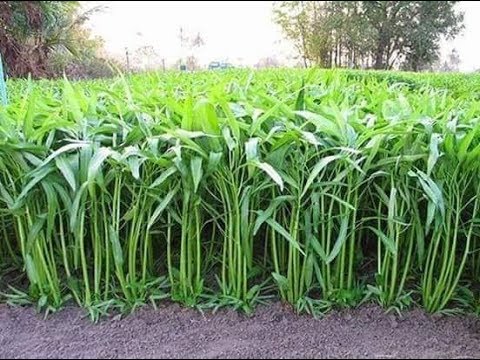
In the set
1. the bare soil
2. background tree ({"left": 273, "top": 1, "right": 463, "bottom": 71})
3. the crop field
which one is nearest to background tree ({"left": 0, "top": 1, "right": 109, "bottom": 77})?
the crop field

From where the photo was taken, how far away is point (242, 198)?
3.97 ft

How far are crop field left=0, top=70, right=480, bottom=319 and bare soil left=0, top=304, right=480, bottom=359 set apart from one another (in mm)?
43

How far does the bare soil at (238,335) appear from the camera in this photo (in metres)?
1.06

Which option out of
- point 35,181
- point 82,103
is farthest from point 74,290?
point 82,103

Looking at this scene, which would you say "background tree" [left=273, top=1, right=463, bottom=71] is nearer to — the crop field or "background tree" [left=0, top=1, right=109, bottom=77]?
"background tree" [left=0, top=1, right=109, bottom=77]

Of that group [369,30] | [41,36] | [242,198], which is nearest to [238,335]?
[242,198]

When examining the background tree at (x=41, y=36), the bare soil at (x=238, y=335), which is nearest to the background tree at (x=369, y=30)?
the background tree at (x=41, y=36)

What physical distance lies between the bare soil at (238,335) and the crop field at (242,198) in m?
0.04

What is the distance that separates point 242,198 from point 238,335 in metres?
0.30

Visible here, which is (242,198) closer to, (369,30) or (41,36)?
(41,36)

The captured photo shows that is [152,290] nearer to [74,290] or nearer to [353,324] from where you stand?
[74,290]

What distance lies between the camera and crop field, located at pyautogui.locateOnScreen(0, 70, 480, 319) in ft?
3.87

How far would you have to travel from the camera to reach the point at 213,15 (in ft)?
6.70

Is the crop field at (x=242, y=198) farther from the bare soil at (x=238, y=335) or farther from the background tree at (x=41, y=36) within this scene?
the background tree at (x=41, y=36)
